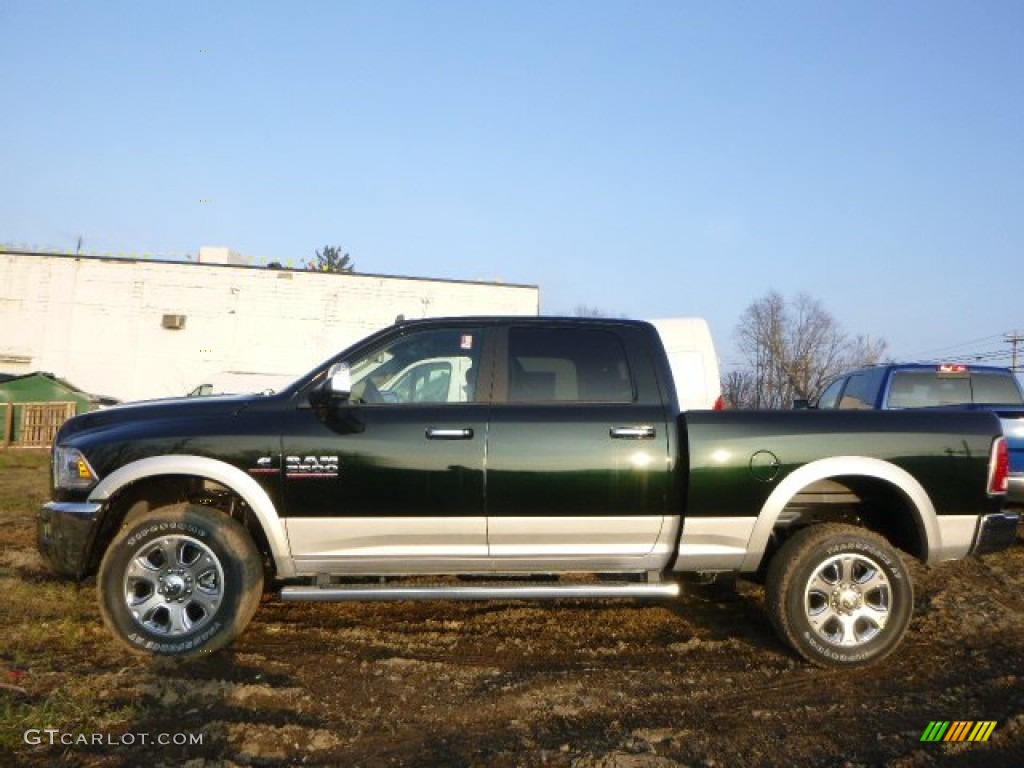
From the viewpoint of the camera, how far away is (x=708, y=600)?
5.88 metres

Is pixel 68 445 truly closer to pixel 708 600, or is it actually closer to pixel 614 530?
pixel 614 530

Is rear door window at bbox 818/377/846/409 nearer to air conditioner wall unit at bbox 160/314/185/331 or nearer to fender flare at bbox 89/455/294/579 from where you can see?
fender flare at bbox 89/455/294/579

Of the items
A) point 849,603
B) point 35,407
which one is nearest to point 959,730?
point 849,603

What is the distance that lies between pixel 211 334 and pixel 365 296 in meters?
5.47

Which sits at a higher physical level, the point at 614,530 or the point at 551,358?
the point at 551,358

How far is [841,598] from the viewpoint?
4484 mm

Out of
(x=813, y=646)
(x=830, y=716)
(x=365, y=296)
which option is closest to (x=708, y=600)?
(x=813, y=646)

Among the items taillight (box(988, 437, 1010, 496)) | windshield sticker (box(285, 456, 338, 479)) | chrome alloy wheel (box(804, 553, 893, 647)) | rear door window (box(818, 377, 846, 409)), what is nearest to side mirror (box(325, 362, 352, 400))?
windshield sticker (box(285, 456, 338, 479))

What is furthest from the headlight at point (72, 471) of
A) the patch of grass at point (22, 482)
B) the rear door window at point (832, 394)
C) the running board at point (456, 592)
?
the rear door window at point (832, 394)

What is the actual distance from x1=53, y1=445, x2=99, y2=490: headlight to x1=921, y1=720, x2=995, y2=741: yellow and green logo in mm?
4452

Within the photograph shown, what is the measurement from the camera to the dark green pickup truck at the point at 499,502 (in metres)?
4.42

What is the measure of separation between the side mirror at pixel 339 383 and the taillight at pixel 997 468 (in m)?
3.65

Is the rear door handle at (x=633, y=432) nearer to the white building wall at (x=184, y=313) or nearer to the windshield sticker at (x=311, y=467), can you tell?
the windshield sticker at (x=311, y=467)

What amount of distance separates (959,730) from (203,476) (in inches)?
157
